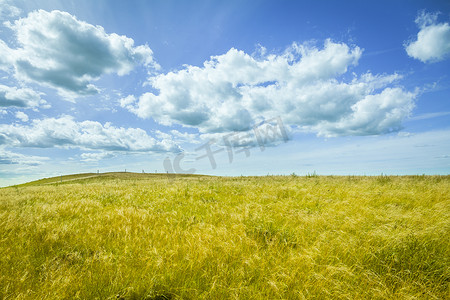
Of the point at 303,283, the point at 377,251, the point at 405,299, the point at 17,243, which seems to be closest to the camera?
the point at 405,299

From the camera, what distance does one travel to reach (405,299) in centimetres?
242

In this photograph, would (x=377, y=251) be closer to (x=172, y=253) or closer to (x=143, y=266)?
(x=172, y=253)

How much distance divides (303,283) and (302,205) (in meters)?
4.22

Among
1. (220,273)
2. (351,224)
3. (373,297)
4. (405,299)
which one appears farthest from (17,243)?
(351,224)

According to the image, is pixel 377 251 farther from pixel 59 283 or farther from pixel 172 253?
pixel 59 283

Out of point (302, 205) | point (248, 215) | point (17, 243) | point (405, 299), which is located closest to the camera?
point (405, 299)

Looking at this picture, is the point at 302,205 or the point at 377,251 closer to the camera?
the point at 377,251

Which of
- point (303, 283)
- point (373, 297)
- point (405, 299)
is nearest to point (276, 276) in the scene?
point (303, 283)

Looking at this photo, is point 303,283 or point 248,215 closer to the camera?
point 303,283

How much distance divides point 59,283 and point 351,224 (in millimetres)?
4875

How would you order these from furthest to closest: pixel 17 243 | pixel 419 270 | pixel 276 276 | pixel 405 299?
pixel 17 243
pixel 419 270
pixel 276 276
pixel 405 299

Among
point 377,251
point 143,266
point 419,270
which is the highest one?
point 143,266

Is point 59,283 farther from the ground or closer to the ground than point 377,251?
farther from the ground

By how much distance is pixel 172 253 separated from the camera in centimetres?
320
